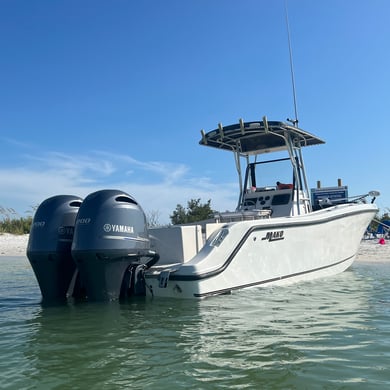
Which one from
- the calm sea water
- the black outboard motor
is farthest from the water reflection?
the black outboard motor

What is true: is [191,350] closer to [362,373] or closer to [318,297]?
[362,373]

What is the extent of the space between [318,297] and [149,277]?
2.19 metres

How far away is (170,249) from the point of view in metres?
6.09

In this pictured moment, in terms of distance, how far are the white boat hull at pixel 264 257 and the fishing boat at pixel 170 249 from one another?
0.01 meters

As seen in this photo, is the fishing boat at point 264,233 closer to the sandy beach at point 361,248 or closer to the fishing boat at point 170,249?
the fishing boat at point 170,249

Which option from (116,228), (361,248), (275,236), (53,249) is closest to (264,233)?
(275,236)

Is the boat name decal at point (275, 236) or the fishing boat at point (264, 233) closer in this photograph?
the fishing boat at point (264, 233)

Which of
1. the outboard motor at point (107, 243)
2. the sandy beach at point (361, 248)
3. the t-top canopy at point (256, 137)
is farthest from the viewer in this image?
the sandy beach at point (361, 248)

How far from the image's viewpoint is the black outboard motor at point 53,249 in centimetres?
548

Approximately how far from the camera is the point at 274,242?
20.8ft

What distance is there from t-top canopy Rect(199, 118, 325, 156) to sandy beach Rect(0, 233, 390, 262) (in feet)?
19.9

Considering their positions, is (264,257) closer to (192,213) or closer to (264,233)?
(264,233)

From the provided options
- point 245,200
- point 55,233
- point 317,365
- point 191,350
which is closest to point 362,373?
point 317,365

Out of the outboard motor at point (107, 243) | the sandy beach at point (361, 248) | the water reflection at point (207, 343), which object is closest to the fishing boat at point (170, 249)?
the outboard motor at point (107, 243)
